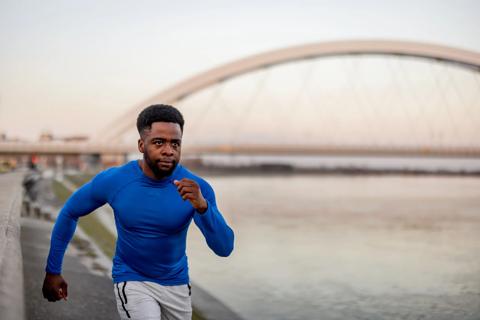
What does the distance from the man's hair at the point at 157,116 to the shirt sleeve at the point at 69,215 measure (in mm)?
370

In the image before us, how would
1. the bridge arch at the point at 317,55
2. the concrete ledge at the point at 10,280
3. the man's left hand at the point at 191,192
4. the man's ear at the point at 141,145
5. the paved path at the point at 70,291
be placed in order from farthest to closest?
the bridge arch at the point at 317,55 < the paved path at the point at 70,291 < the man's ear at the point at 141,145 < the man's left hand at the point at 191,192 < the concrete ledge at the point at 10,280

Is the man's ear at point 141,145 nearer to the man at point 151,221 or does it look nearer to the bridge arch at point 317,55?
the man at point 151,221

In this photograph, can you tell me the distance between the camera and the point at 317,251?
53.3 feet

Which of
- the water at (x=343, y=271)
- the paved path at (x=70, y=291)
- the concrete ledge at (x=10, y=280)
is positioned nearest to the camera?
the concrete ledge at (x=10, y=280)

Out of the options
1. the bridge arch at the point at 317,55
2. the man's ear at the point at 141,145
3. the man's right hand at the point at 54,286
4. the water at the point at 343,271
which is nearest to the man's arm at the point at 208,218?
the man's ear at the point at 141,145

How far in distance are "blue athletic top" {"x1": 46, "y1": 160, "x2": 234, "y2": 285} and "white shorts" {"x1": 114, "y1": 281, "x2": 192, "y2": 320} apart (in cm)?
3

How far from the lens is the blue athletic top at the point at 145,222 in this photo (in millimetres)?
2631

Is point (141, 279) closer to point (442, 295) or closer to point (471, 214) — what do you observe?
point (442, 295)

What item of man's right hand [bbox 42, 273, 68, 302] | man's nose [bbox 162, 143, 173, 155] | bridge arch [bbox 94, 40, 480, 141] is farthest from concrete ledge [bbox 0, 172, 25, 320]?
bridge arch [bbox 94, 40, 480, 141]

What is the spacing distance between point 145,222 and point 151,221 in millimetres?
30

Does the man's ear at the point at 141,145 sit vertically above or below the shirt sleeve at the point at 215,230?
above

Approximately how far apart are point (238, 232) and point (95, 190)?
59.4 ft

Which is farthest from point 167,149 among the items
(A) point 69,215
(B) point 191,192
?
(A) point 69,215

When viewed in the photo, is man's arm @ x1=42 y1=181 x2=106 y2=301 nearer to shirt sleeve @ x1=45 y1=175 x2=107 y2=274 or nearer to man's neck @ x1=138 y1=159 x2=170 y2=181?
shirt sleeve @ x1=45 y1=175 x2=107 y2=274
